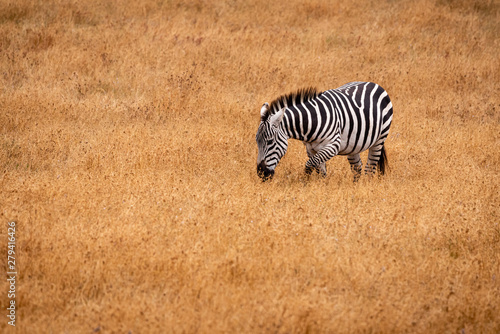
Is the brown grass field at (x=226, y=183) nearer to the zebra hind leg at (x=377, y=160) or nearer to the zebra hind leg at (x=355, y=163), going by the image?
the zebra hind leg at (x=355, y=163)

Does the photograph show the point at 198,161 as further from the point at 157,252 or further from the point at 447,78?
the point at 447,78

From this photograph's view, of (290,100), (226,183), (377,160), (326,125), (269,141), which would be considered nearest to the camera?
(226,183)

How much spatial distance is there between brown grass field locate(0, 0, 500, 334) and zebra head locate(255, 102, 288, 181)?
403 millimetres

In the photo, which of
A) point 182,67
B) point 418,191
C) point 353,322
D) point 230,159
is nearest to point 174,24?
point 182,67

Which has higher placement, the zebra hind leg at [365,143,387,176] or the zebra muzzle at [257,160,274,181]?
the zebra hind leg at [365,143,387,176]

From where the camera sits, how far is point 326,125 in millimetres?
7312

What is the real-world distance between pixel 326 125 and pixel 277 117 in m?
0.81

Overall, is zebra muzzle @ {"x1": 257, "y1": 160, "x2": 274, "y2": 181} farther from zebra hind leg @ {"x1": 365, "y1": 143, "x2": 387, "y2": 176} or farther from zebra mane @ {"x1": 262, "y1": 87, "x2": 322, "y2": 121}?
zebra hind leg @ {"x1": 365, "y1": 143, "x2": 387, "y2": 176}

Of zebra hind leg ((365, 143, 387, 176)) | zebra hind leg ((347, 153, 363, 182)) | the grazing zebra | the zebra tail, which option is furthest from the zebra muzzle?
the zebra tail

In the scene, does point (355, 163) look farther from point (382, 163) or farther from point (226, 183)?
point (226, 183)

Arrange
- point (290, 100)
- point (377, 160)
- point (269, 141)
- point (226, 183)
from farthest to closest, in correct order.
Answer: point (377, 160)
point (290, 100)
point (269, 141)
point (226, 183)

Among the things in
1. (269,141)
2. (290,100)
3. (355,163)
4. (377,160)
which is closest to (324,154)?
(269,141)

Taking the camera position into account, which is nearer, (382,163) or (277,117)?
(277,117)

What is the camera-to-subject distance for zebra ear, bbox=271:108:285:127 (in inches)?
277
